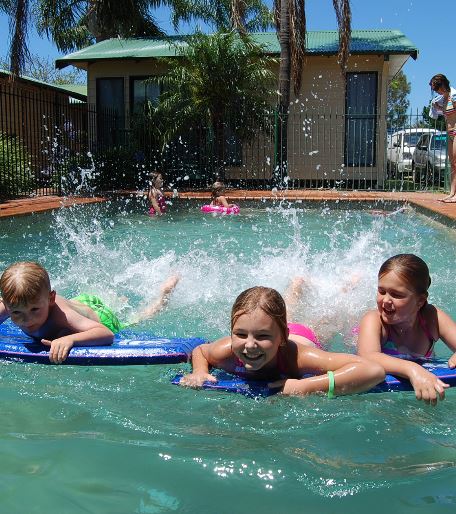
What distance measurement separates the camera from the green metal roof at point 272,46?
58.9 ft

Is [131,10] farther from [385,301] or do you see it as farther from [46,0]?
[385,301]

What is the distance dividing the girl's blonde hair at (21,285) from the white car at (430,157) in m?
16.8

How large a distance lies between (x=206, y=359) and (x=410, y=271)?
3.62 feet

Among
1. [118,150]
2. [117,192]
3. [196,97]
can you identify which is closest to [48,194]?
[117,192]

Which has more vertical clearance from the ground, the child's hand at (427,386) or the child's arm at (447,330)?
the child's arm at (447,330)

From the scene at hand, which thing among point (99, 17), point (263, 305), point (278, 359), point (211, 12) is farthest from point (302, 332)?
point (211, 12)

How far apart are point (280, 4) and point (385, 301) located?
1480 centimetres

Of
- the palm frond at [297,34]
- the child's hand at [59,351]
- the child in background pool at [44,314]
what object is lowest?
the child's hand at [59,351]

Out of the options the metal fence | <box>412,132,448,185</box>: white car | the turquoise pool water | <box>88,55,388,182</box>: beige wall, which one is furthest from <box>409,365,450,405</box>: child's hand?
<box>412,132,448,185</box>: white car

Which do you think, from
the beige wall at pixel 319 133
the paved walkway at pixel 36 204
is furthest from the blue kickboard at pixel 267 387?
the beige wall at pixel 319 133

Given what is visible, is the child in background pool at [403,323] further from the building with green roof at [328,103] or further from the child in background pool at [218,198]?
the building with green roof at [328,103]

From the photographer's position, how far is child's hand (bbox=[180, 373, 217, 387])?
9.99 feet

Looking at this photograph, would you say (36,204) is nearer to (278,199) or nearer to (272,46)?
(278,199)

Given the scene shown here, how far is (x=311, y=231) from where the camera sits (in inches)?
420
